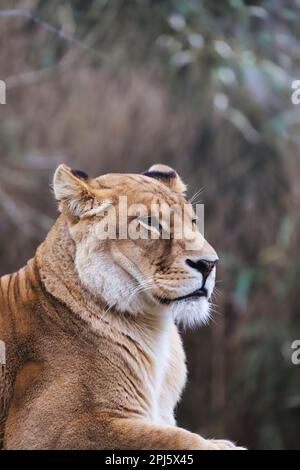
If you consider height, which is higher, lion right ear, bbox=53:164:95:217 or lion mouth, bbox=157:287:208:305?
lion right ear, bbox=53:164:95:217

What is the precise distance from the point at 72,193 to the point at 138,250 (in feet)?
1.42

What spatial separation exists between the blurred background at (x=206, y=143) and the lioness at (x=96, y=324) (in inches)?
209

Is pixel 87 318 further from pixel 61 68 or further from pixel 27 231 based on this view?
pixel 61 68

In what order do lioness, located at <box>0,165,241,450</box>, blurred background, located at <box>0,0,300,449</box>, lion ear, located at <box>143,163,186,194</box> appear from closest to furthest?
lioness, located at <box>0,165,241,450</box>
lion ear, located at <box>143,163,186,194</box>
blurred background, located at <box>0,0,300,449</box>

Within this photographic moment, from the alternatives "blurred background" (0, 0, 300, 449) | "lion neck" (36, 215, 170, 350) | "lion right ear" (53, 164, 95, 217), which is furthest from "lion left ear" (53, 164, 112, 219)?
"blurred background" (0, 0, 300, 449)

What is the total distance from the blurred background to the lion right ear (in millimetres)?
5393

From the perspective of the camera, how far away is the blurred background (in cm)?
1005

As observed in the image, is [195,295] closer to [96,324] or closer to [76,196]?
[96,324]

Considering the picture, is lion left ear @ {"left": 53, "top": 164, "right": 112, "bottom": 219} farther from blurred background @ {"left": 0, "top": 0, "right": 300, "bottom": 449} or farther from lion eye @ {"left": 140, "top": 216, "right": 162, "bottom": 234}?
blurred background @ {"left": 0, "top": 0, "right": 300, "bottom": 449}

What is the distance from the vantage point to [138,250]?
14.6 feet

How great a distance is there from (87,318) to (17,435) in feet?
2.12

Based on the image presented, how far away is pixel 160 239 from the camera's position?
445 centimetres

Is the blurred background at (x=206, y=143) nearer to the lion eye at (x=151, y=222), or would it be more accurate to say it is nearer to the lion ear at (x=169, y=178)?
the lion ear at (x=169, y=178)

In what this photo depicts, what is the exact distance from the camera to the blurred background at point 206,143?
10.0 meters
